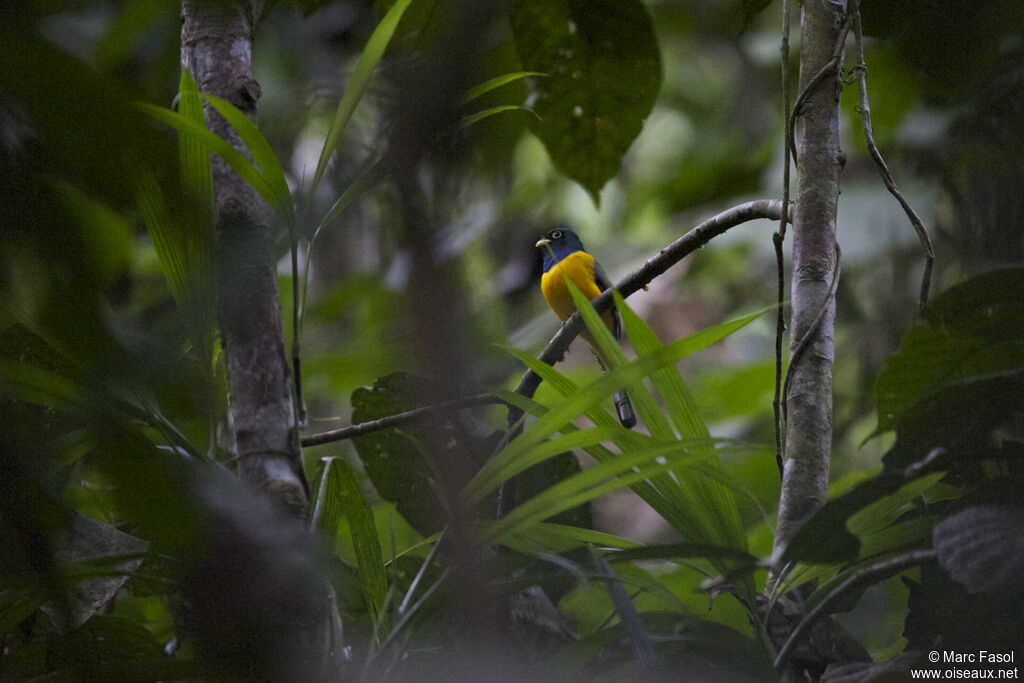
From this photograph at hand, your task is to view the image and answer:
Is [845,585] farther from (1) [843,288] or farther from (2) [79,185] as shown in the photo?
(1) [843,288]

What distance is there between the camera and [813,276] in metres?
1.72

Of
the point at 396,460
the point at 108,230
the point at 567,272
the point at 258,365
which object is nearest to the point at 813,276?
the point at 258,365

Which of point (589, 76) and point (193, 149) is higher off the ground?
point (589, 76)

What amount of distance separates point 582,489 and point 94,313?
3.42 feet

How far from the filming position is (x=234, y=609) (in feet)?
2.56

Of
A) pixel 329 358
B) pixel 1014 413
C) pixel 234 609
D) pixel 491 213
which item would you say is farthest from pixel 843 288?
pixel 234 609

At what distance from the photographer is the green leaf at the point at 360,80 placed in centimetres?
163

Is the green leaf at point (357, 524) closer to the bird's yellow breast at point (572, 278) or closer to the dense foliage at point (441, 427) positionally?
the dense foliage at point (441, 427)

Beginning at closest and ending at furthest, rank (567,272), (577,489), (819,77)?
(577,489) < (819,77) < (567,272)

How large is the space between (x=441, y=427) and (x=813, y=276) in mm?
1256

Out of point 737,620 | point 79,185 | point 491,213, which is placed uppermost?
point 491,213

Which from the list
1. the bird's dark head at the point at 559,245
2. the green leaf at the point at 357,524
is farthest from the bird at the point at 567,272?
the green leaf at the point at 357,524

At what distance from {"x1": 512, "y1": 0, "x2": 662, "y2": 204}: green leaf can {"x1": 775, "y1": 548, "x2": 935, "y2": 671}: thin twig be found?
1395 mm

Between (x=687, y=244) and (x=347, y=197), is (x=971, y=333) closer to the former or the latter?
(x=687, y=244)
